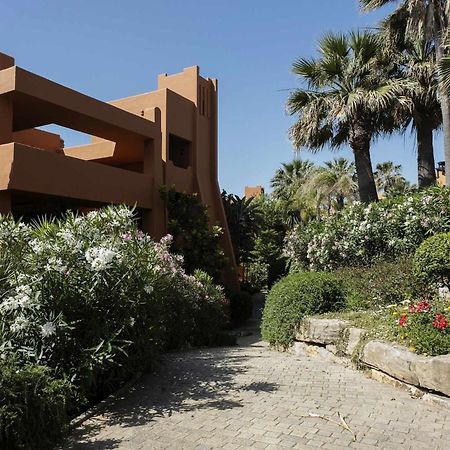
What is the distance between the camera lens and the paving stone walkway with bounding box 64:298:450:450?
3.71 m

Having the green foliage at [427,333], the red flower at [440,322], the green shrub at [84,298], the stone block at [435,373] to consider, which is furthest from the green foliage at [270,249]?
the stone block at [435,373]

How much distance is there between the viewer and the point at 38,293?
169 inches

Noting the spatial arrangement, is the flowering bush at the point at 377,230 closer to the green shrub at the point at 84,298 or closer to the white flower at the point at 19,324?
the green shrub at the point at 84,298

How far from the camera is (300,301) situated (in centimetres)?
780

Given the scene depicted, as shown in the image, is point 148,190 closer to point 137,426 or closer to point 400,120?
point 400,120

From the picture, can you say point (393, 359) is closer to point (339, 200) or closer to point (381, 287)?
point (381, 287)

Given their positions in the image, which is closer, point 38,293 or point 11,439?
point 11,439

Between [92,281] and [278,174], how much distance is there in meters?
37.3

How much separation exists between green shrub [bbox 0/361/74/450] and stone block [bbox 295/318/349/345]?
4.02 metres

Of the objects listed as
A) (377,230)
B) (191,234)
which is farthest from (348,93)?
(191,234)

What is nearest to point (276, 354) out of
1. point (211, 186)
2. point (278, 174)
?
point (211, 186)

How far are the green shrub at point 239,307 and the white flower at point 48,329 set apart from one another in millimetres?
13677

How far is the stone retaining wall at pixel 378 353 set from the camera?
14.7ft

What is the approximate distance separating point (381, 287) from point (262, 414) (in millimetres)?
4139
